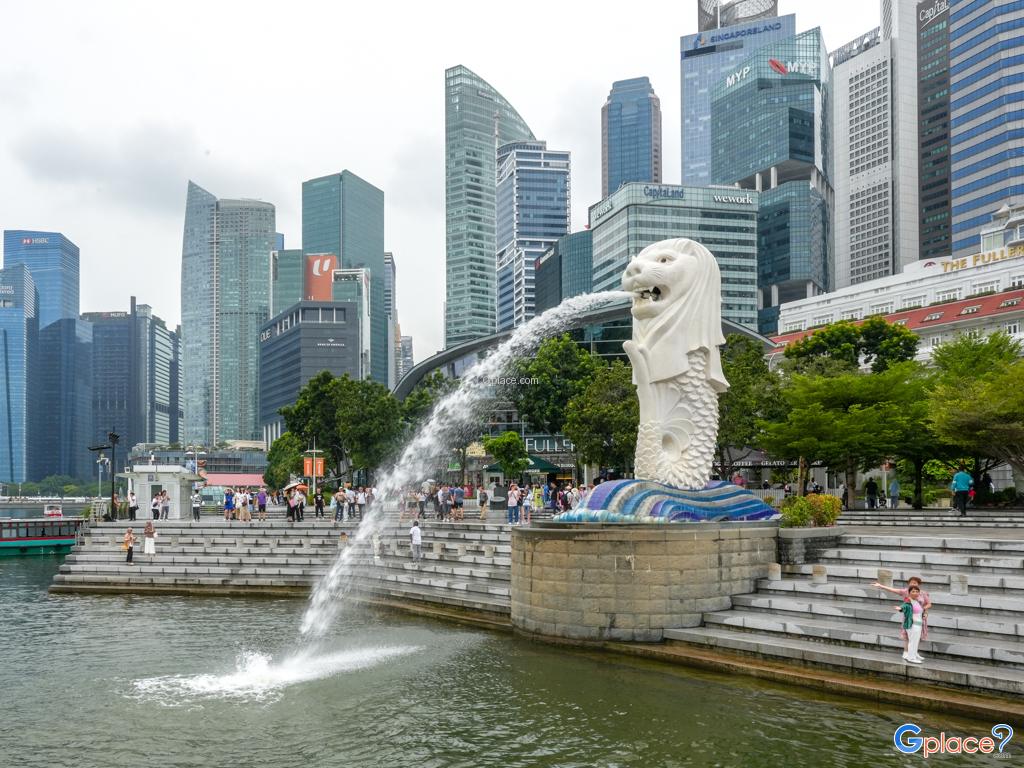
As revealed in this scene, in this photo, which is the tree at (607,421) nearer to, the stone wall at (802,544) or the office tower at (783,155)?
the stone wall at (802,544)

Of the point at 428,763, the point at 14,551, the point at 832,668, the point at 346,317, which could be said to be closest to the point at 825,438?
the point at 832,668

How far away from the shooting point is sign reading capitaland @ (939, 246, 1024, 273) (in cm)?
6644

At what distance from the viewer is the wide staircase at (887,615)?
13188 millimetres

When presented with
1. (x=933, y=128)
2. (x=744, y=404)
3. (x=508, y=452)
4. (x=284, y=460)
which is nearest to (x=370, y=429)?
(x=508, y=452)

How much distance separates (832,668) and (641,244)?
342 ft

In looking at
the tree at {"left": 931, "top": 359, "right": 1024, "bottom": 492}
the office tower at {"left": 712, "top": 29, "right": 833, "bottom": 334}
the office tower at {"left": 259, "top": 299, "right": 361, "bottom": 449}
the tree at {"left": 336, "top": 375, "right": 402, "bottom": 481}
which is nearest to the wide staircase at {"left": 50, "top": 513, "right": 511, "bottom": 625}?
the tree at {"left": 931, "top": 359, "right": 1024, "bottom": 492}

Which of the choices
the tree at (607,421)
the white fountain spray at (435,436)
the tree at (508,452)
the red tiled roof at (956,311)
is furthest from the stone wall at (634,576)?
the red tiled roof at (956,311)

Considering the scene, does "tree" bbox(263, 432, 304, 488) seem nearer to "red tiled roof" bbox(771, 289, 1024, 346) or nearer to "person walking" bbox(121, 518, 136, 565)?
"person walking" bbox(121, 518, 136, 565)

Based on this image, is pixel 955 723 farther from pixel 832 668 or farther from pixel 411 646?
pixel 411 646

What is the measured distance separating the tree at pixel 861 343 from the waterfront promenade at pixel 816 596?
27951 millimetres

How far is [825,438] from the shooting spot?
33.1m

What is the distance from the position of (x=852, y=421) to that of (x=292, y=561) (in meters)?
20.6

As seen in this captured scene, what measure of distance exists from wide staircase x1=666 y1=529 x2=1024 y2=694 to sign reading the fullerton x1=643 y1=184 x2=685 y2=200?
102203 mm

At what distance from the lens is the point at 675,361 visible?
1953cm
